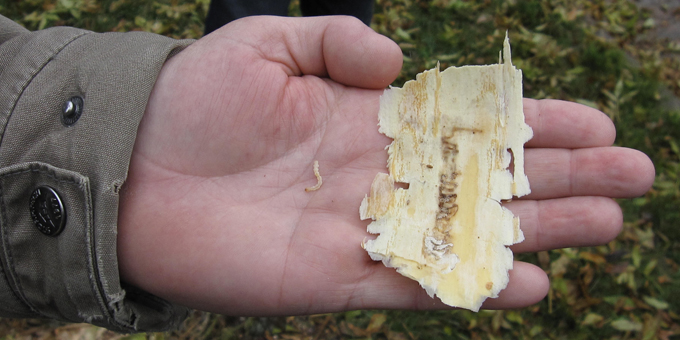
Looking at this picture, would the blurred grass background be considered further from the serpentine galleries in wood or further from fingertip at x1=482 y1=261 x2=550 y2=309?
the serpentine galleries in wood

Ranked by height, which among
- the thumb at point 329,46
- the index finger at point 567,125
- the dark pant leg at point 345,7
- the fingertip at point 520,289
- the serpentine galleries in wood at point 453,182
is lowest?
the fingertip at point 520,289

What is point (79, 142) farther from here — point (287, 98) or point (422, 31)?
point (422, 31)

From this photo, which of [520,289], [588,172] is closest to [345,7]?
[588,172]

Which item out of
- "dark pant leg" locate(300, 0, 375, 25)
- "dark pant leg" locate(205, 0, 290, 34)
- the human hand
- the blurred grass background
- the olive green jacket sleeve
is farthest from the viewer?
"dark pant leg" locate(300, 0, 375, 25)

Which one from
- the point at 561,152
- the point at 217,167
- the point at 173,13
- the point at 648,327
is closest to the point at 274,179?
the point at 217,167

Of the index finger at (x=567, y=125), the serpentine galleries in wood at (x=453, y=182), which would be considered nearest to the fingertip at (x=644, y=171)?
the index finger at (x=567, y=125)

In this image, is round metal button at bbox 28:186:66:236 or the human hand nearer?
round metal button at bbox 28:186:66:236

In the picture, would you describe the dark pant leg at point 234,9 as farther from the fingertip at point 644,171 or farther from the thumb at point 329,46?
the fingertip at point 644,171

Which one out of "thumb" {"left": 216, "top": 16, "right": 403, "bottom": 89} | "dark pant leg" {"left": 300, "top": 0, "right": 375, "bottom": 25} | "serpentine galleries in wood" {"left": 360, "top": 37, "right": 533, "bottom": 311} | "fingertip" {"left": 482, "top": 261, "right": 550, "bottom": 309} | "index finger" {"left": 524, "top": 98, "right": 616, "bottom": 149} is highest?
"dark pant leg" {"left": 300, "top": 0, "right": 375, "bottom": 25}

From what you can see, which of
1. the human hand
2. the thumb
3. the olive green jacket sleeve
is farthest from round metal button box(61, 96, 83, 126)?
the thumb
